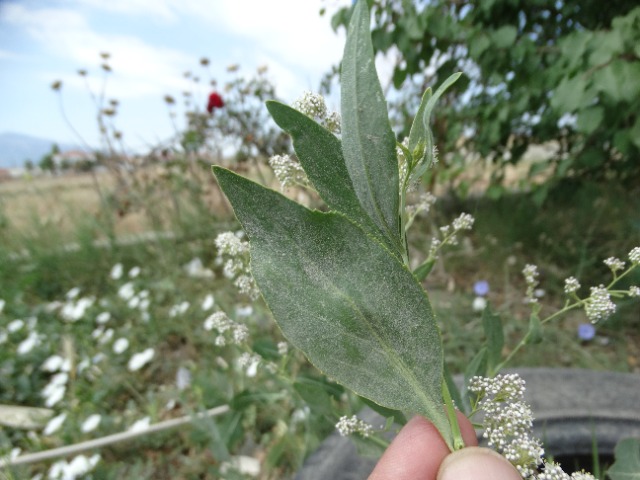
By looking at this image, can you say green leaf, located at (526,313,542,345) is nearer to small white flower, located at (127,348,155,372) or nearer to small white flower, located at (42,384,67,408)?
small white flower, located at (127,348,155,372)

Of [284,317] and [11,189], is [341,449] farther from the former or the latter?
[11,189]

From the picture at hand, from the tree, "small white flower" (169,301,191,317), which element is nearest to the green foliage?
the tree

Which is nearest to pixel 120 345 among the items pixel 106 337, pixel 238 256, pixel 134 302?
pixel 106 337

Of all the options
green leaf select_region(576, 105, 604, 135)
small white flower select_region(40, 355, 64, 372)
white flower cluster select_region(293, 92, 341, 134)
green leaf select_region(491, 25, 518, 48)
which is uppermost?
green leaf select_region(491, 25, 518, 48)

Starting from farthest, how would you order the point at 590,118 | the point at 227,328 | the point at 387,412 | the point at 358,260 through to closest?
the point at 590,118 → the point at 227,328 → the point at 387,412 → the point at 358,260

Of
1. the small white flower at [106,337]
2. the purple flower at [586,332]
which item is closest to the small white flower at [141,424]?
the small white flower at [106,337]

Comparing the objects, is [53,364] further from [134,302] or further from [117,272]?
[117,272]
